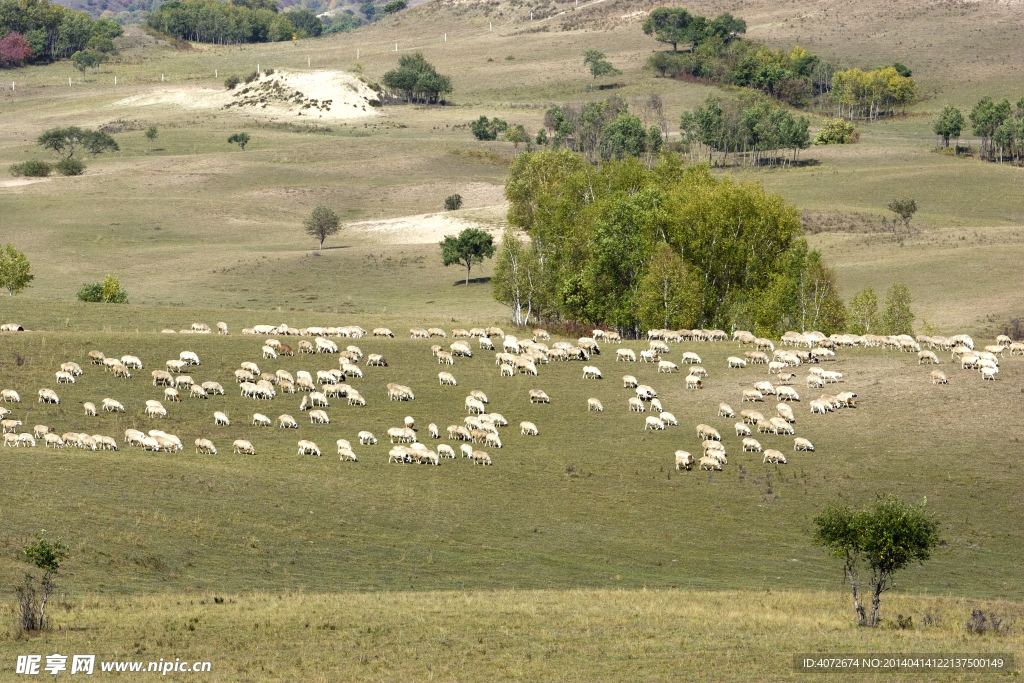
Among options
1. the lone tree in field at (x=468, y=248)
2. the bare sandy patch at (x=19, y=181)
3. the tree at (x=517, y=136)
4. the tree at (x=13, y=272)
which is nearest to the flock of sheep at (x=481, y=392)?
the tree at (x=13, y=272)

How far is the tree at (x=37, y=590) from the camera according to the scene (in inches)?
1015

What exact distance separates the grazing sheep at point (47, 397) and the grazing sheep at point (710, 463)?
29686mm

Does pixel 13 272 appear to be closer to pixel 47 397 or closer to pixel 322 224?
pixel 322 224

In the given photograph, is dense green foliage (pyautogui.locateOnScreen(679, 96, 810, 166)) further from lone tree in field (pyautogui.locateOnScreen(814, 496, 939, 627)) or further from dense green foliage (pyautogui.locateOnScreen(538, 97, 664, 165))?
lone tree in field (pyautogui.locateOnScreen(814, 496, 939, 627))

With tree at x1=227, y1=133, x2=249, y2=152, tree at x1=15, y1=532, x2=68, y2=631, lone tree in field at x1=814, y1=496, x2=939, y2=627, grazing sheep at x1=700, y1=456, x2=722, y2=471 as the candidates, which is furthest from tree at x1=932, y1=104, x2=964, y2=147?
tree at x1=15, y1=532, x2=68, y2=631

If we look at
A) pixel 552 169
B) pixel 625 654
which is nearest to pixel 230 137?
pixel 552 169

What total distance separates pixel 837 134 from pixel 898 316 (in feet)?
390

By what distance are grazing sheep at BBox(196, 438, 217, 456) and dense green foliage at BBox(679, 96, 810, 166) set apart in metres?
138

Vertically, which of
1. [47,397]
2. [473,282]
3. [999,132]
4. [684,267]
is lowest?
[473,282]

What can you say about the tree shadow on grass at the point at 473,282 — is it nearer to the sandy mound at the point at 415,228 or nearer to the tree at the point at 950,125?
the sandy mound at the point at 415,228

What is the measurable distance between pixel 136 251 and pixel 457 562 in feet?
288

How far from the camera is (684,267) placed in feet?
253

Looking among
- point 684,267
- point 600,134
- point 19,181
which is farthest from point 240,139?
point 684,267

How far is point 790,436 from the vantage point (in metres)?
49.8
